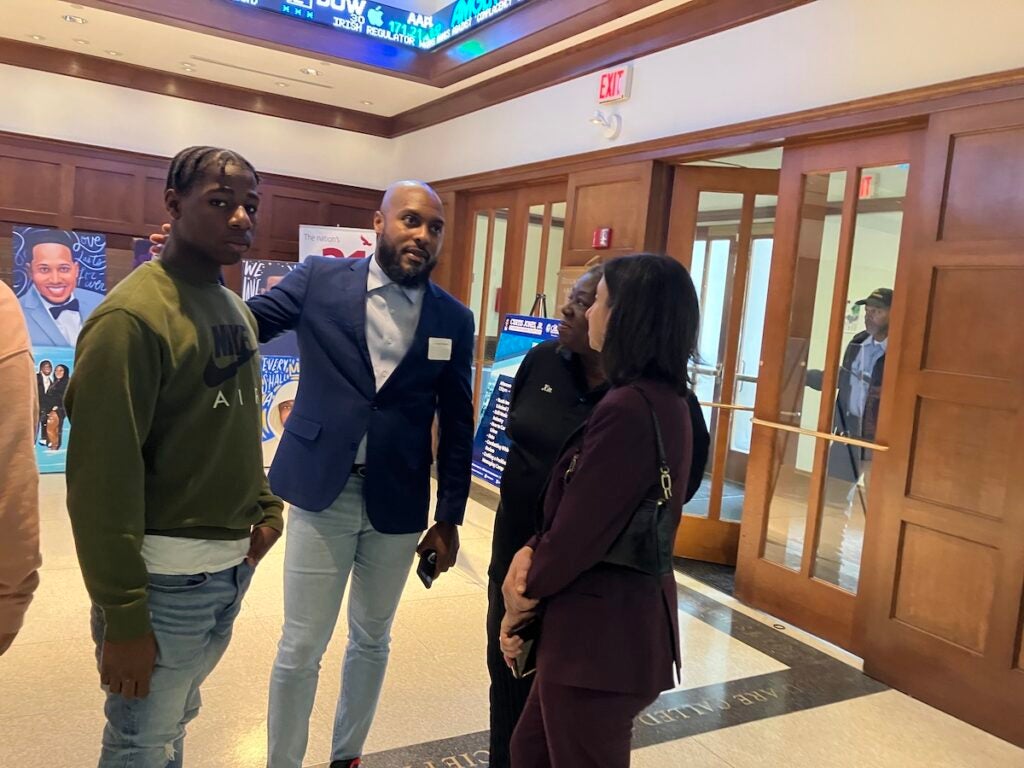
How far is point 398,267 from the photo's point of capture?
1875mm

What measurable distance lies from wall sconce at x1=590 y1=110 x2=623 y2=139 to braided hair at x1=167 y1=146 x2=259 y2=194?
3428 mm

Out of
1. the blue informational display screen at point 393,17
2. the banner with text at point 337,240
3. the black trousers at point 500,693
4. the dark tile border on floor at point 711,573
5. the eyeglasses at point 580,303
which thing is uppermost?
the blue informational display screen at point 393,17

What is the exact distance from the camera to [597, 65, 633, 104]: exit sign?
170 inches

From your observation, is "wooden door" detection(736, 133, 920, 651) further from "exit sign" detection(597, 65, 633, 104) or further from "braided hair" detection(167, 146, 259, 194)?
"braided hair" detection(167, 146, 259, 194)

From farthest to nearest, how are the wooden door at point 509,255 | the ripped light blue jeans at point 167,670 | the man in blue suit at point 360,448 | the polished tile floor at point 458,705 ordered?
the wooden door at point 509,255 → the polished tile floor at point 458,705 → the man in blue suit at point 360,448 → the ripped light blue jeans at point 167,670

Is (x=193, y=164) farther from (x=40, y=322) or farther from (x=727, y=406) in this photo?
(x=40, y=322)

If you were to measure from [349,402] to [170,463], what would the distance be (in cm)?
61

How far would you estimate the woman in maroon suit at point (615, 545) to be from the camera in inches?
51.7

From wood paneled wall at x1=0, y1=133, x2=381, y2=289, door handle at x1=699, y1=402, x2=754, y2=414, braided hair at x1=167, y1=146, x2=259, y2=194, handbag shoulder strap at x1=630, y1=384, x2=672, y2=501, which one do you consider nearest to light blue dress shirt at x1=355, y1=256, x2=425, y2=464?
braided hair at x1=167, y1=146, x2=259, y2=194

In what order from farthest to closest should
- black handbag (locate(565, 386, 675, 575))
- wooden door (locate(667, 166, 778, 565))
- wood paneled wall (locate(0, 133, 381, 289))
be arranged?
Answer: wood paneled wall (locate(0, 133, 381, 289)), wooden door (locate(667, 166, 778, 565)), black handbag (locate(565, 386, 675, 575))

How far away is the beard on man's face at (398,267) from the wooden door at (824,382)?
2032 mm

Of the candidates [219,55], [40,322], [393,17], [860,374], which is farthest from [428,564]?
[219,55]

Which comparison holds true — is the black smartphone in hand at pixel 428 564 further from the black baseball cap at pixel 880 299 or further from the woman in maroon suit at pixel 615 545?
the black baseball cap at pixel 880 299

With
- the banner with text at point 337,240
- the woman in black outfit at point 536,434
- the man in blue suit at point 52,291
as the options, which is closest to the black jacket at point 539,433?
the woman in black outfit at point 536,434
